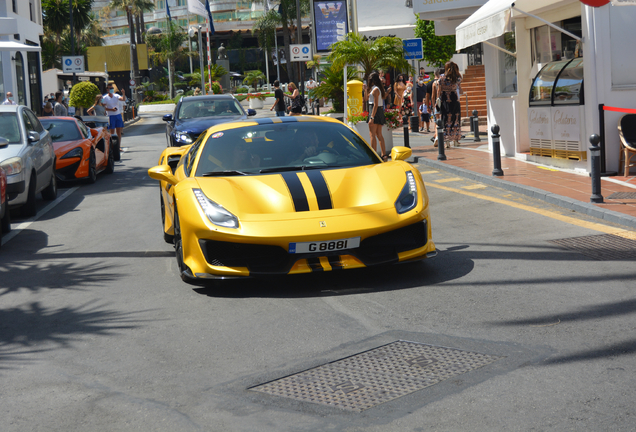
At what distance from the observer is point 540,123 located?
12859 millimetres

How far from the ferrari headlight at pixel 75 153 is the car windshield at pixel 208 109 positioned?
281 centimetres

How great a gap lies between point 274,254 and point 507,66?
36.9 feet

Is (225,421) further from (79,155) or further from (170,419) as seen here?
(79,155)

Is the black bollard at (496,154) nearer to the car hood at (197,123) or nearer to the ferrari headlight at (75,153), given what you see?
the car hood at (197,123)

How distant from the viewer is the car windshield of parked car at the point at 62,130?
1476cm

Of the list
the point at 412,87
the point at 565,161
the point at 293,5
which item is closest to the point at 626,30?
the point at 565,161

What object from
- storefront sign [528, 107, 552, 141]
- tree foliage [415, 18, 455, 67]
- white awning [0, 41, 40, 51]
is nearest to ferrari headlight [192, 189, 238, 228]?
storefront sign [528, 107, 552, 141]

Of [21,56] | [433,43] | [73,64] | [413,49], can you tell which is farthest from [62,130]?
[433,43]

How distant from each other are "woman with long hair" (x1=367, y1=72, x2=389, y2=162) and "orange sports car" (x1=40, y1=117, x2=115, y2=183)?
5.78m

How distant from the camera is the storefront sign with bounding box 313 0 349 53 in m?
34.1

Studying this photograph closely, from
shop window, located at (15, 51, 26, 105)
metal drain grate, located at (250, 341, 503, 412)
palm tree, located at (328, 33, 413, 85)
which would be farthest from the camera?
shop window, located at (15, 51, 26, 105)

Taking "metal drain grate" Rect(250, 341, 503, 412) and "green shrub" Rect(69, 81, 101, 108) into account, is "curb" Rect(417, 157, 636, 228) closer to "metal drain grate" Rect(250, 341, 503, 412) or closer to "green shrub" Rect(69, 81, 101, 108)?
"metal drain grate" Rect(250, 341, 503, 412)

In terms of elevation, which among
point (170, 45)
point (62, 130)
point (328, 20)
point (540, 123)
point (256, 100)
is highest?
point (170, 45)

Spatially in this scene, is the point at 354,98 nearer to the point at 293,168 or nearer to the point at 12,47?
the point at 293,168
